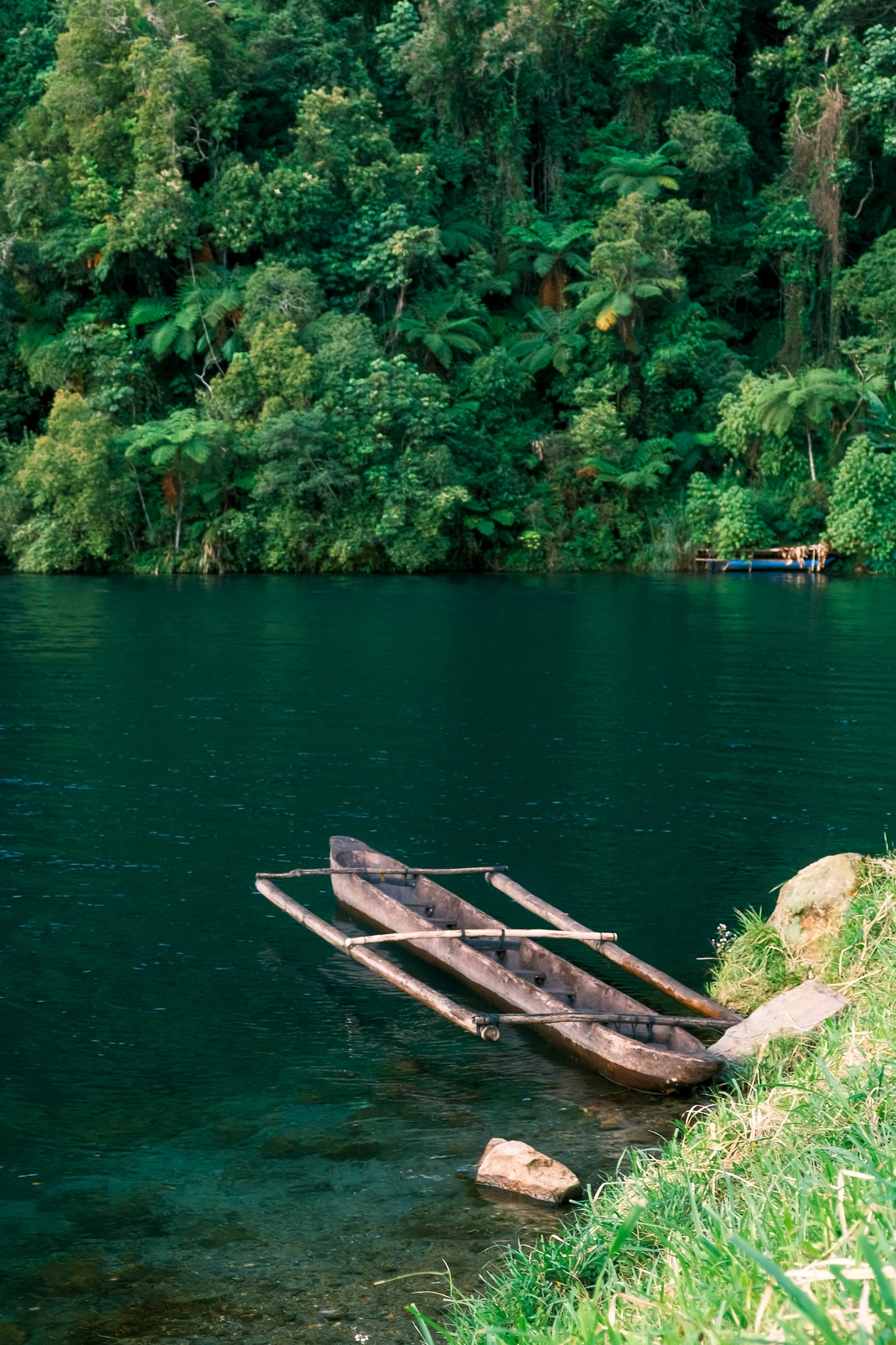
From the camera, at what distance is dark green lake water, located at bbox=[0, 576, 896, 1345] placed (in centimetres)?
552

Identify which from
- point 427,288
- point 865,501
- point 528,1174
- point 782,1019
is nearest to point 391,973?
point 528,1174

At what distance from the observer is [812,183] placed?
132 ft

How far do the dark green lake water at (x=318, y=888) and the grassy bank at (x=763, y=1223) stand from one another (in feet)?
2.78

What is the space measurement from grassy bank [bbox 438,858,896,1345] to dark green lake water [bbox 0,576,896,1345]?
846mm

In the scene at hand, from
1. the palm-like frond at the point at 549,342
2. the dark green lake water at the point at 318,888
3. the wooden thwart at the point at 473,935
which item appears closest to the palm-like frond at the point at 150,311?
the palm-like frond at the point at 549,342

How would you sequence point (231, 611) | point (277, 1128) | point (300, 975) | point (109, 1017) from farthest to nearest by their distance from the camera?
point (231, 611) < point (300, 975) < point (109, 1017) < point (277, 1128)

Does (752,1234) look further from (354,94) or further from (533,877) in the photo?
(354,94)

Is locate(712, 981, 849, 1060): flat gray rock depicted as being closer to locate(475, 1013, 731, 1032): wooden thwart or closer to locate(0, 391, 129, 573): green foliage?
locate(475, 1013, 731, 1032): wooden thwart

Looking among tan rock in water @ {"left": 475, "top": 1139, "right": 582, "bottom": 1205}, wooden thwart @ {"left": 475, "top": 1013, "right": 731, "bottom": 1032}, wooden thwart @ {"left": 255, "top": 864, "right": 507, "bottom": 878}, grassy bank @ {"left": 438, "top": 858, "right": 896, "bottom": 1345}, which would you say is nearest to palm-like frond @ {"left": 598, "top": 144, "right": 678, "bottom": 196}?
wooden thwart @ {"left": 255, "top": 864, "right": 507, "bottom": 878}

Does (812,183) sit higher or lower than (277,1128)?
higher

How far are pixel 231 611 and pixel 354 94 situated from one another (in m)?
18.0

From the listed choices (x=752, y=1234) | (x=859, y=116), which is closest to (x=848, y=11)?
(x=859, y=116)

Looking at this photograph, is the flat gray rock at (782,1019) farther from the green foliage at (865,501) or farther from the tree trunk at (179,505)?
the green foliage at (865,501)

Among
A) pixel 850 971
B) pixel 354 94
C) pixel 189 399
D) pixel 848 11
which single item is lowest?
pixel 850 971
